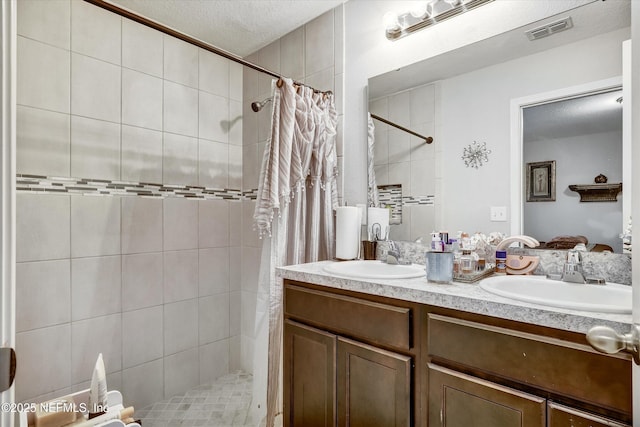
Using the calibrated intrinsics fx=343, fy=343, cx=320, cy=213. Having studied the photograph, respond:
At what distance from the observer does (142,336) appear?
213 cm

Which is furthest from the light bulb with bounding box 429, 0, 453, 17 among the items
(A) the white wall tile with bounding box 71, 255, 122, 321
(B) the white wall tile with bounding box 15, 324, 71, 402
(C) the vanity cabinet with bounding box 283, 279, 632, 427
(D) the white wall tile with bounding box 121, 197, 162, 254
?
(B) the white wall tile with bounding box 15, 324, 71, 402

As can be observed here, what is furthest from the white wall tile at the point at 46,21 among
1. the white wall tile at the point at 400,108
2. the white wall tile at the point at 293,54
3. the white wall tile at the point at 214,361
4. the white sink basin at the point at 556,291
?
the white sink basin at the point at 556,291

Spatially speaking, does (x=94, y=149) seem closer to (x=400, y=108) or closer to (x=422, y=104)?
(x=400, y=108)

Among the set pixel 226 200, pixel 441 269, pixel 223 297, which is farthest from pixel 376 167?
pixel 223 297

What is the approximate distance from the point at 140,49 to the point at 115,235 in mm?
1153

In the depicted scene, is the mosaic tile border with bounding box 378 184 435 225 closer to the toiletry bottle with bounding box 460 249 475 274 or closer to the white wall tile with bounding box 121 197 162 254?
the toiletry bottle with bounding box 460 249 475 274

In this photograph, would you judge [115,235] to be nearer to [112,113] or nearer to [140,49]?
[112,113]

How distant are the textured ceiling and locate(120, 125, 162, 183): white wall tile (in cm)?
73

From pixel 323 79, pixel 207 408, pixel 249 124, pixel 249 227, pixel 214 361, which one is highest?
pixel 323 79

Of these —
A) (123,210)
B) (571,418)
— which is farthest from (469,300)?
(123,210)

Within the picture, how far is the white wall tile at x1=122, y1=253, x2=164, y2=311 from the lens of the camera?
206 centimetres

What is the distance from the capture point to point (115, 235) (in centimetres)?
201

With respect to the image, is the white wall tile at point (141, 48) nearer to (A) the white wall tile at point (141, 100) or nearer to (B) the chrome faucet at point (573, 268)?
(A) the white wall tile at point (141, 100)

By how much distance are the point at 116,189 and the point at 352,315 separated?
5.23 feet
